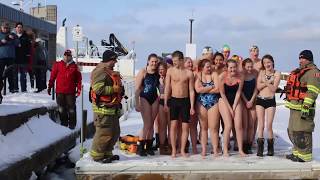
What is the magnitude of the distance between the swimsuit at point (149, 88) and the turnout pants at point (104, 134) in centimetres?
91

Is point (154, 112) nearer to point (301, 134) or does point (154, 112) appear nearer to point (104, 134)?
point (104, 134)

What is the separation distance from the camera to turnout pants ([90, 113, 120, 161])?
741 cm

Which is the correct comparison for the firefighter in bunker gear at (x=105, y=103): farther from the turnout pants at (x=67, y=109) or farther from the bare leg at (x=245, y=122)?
the turnout pants at (x=67, y=109)

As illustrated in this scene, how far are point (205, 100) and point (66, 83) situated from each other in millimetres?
3906

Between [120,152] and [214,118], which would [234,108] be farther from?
[120,152]

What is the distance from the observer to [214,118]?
8.10m

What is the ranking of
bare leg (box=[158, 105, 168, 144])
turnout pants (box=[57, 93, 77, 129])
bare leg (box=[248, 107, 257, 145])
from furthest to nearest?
turnout pants (box=[57, 93, 77, 129]) < bare leg (box=[248, 107, 257, 145]) < bare leg (box=[158, 105, 168, 144])

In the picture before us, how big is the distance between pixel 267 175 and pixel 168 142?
178cm

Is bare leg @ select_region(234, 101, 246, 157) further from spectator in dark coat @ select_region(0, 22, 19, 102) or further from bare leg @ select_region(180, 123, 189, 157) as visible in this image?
spectator in dark coat @ select_region(0, 22, 19, 102)

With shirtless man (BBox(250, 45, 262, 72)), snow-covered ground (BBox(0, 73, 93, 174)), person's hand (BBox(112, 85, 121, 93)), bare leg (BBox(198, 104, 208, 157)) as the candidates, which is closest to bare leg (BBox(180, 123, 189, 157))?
bare leg (BBox(198, 104, 208, 157))

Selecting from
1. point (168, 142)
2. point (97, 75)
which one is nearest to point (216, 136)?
point (168, 142)

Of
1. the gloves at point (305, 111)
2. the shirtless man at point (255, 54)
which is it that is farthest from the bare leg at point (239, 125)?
the gloves at point (305, 111)

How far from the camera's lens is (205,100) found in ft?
26.7

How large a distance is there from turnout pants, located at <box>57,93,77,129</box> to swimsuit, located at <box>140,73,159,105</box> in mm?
3314
